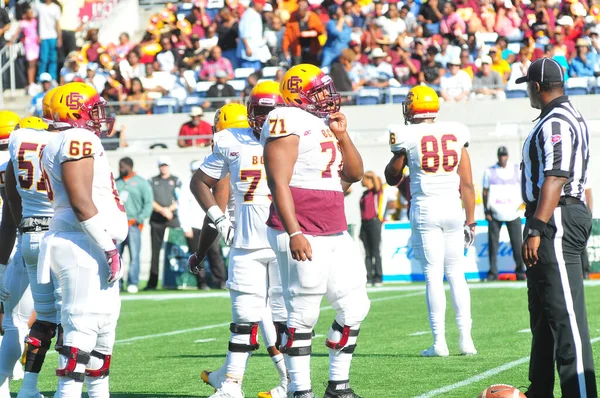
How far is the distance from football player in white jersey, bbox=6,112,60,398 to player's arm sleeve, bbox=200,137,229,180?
1.08m

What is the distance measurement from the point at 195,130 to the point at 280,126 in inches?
598

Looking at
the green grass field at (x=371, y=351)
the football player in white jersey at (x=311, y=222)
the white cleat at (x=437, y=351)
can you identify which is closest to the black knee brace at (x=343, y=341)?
the football player in white jersey at (x=311, y=222)

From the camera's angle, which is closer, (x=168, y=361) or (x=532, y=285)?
(x=532, y=285)

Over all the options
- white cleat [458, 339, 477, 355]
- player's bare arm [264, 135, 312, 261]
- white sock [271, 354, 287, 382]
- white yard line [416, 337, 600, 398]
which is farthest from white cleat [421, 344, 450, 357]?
player's bare arm [264, 135, 312, 261]

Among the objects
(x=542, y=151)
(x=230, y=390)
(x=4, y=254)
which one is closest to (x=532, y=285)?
(x=542, y=151)

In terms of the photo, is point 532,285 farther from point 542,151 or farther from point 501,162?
point 501,162

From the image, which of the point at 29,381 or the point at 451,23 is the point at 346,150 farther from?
the point at 451,23

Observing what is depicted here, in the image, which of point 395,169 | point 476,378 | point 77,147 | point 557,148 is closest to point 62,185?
point 77,147

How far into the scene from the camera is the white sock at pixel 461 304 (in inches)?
369

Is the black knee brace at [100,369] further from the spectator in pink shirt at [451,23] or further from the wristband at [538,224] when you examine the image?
the spectator in pink shirt at [451,23]

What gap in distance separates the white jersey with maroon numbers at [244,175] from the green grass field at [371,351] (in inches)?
45.3

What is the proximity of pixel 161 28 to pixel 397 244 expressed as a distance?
10.1 m

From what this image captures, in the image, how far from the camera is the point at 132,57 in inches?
964

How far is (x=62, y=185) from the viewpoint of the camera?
20.1 feet
